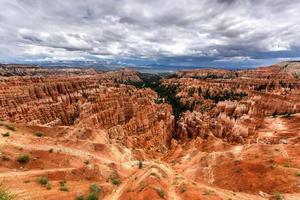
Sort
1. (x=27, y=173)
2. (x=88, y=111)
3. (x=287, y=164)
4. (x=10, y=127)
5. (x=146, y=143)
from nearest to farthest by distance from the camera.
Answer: (x=27, y=173)
(x=287, y=164)
(x=10, y=127)
(x=146, y=143)
(x=88, y=111)

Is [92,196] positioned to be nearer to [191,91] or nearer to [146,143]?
[146,143]

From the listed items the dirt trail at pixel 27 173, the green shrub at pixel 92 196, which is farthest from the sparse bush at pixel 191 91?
the green shrub at pixel 92 196

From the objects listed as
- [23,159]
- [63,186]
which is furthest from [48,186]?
[23,159]

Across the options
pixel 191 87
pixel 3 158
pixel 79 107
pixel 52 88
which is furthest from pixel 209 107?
pixel 3 158

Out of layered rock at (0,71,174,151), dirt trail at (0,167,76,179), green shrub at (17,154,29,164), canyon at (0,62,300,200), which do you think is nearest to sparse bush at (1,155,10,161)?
canyon at (0,62,300,200)

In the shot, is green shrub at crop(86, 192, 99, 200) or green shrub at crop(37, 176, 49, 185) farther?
green shrub at crop(37, 176, 49, 185)

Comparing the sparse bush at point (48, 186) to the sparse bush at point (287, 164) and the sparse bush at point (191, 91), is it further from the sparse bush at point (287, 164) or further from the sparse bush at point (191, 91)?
the sparse bush at point (191, 91)

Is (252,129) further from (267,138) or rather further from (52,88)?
(52,88)

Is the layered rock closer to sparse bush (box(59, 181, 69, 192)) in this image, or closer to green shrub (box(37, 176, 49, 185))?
sparse bush (box(59, 181, 69, 192))

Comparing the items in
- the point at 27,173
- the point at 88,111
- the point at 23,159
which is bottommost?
the point at 88,111
